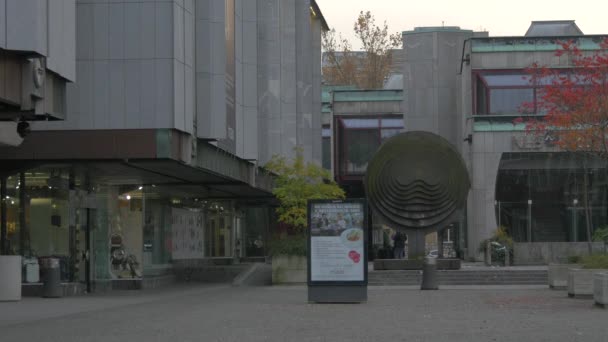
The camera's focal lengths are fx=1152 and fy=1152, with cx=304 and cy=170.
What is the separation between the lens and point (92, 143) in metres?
29.7

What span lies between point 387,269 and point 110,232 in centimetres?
1074

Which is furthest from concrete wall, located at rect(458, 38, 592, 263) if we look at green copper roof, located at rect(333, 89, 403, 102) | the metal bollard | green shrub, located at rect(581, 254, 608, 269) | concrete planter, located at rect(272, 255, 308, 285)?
green shrub, located at rect(581, 254, 608, 269)

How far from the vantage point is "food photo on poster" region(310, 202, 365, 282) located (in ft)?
86.5

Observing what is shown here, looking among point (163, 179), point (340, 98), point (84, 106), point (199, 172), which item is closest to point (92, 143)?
point (84, 106)

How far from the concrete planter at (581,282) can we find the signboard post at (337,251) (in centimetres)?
498

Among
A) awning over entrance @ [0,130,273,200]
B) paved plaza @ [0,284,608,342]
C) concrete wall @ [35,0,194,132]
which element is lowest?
paved plaza @ [0,284,608,342]

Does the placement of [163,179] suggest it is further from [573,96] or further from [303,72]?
[303,72]

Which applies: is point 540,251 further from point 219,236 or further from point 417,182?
point 219,236

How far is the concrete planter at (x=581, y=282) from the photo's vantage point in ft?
87.6

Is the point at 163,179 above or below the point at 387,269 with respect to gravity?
above

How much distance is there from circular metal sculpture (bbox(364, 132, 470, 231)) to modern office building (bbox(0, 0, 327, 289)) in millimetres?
4872

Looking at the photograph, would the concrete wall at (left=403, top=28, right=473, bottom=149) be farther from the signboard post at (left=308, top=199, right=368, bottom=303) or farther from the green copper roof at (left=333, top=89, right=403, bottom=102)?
the signboard post at (left=308, top=199, right=368, bottom=303)

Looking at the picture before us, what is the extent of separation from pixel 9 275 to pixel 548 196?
33442mm

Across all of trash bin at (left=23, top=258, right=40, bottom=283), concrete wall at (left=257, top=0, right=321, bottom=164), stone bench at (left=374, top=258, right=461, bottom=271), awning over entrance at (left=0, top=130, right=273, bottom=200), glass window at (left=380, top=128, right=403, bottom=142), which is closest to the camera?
awning over entrance at (left=0, top=130, right=273, bottom=200)
